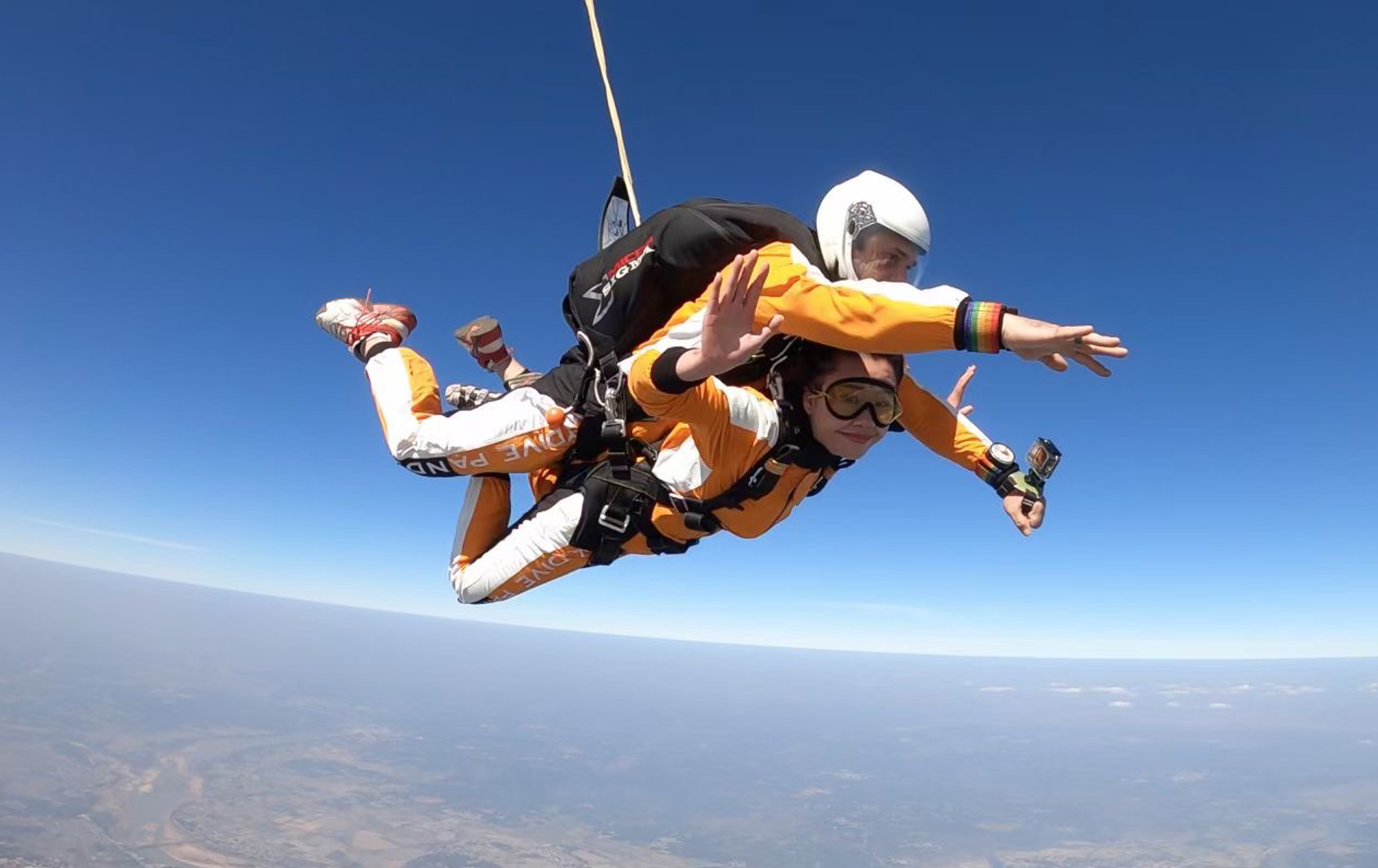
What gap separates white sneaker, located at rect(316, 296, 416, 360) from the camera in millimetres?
3135

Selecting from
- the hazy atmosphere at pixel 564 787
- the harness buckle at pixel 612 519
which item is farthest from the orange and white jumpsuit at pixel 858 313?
the hazy atmosphere at pixel 564 787

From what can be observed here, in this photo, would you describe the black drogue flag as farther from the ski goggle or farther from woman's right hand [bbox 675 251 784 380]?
woman's right hand [bbox 675 251 784 380]

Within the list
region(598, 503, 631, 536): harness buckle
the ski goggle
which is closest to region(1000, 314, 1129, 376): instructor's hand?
the ski goggle

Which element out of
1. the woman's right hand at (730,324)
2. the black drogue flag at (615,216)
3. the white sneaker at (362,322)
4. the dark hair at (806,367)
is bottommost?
the woman's right hand at (730,324)

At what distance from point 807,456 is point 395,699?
686 ft

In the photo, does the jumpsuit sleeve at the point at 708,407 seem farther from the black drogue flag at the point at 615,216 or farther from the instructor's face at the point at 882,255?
the black drogue flag at the point at 615,216

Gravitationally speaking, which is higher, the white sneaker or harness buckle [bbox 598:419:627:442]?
the white sneaker

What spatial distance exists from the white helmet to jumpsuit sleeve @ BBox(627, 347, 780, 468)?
577 millimetres

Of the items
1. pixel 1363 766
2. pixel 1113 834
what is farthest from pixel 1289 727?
pixel 1113 834

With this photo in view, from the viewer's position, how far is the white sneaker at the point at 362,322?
3.13 meters

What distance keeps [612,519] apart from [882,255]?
4.97ft

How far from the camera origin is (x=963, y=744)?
572 feet

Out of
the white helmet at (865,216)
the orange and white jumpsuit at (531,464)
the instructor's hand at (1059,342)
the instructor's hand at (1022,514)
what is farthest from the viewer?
the instructor's hand at (1022,514)

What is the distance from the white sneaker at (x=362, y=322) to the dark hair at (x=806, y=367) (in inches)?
75.6
